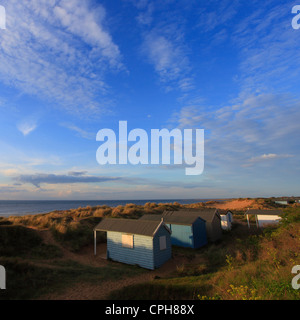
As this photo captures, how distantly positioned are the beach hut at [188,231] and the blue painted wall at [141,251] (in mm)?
5251

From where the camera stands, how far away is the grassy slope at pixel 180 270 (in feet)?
24.7

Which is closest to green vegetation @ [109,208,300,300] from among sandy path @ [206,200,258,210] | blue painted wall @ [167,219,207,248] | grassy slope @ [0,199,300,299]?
grassy slope @ [0,199,300,299]

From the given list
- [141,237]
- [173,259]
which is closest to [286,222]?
[173,259]

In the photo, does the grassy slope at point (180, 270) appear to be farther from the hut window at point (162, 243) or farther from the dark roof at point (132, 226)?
the dark roof at point (132, 226)

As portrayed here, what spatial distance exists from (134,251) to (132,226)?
2247mm

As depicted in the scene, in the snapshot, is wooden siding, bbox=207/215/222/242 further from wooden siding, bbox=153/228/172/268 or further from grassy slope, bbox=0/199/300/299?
wooden siding, bbox=153/228/172/268

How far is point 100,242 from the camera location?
24.3 metres

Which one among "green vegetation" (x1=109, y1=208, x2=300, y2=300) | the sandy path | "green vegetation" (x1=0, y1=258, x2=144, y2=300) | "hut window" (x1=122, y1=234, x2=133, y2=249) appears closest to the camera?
"green vegetation" (x1=109, y1=208, x2=300, y2=300)

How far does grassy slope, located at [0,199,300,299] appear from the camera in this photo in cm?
752

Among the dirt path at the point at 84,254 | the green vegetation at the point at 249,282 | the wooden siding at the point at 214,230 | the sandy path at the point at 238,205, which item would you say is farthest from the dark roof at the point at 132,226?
the sandy path at the point at 238,205

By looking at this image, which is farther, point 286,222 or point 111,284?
point 286,222

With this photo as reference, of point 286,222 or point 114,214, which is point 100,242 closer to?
point 114,214
